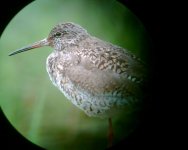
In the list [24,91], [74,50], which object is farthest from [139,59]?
[24,91]

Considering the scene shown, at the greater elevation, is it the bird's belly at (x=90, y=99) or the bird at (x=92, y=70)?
the bird at (x=92, y=70)


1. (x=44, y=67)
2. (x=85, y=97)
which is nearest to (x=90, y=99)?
(x=85, y=97)

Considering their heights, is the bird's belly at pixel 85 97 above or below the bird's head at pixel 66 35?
below

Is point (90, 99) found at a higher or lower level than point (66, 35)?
lower

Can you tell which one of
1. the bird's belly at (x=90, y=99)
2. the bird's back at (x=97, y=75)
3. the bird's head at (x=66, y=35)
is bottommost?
the bird's belly at (x=90, y=99)

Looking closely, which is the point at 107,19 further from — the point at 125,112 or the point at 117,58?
the point at 125,112

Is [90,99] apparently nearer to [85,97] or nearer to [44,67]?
[85,97]
